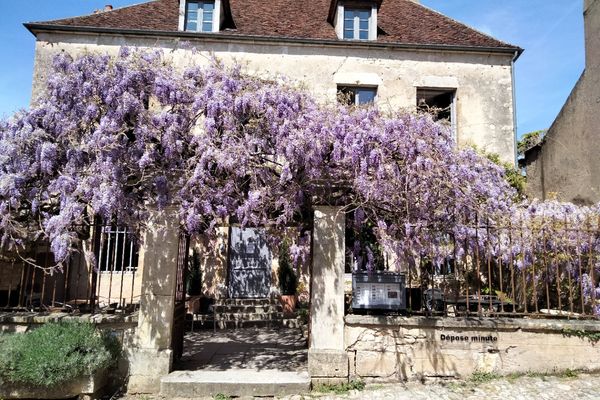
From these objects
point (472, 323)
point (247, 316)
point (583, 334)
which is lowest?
point (247, 316)

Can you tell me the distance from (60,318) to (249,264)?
258 inches

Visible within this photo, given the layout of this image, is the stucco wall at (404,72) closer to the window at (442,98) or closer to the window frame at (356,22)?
the window at (442,98)

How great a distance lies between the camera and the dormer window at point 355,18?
39.4 feet

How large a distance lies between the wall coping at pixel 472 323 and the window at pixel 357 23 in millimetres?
8653

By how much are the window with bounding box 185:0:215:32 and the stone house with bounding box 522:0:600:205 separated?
9.85m

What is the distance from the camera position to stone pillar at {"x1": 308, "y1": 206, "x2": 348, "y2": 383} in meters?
5.51

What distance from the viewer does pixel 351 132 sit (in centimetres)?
561

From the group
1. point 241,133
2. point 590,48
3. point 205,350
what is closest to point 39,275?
point 205,350

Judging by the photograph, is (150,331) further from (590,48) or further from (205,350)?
(590,48)

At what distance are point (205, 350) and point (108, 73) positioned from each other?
14.6 feet

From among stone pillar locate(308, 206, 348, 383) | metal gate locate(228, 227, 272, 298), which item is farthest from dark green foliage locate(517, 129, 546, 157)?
stone pillar locate(308, 206, 348, 383)

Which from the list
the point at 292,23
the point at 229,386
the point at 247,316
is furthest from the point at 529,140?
the point at 229,386

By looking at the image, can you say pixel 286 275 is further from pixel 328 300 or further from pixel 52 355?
pixel 52 355

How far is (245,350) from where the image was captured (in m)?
7.23
